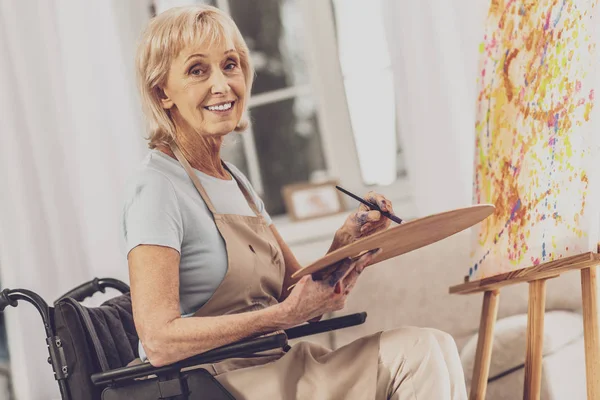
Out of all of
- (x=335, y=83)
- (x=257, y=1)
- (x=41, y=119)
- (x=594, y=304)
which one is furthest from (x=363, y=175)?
(x=594, y=304)

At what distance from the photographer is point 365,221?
5.69ft

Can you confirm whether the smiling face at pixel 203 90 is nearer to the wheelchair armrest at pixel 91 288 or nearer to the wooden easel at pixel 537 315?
the wheelchair armrest at pixel 91 288

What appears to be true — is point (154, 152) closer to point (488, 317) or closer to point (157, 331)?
point (157, 331)

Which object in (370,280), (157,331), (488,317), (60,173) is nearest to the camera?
(157,331)

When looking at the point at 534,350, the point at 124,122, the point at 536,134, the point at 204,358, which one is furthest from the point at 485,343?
the point at 124,122

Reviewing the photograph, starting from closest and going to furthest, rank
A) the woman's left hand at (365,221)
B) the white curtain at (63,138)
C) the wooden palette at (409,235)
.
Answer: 1. the wooden palette at (409,235)
2. the woman's left hand at (365,221)
3. the white curtain at (63,138)

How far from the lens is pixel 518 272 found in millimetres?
1756

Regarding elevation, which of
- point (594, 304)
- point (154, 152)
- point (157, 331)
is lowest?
point (594, 304)

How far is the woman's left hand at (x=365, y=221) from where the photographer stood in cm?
171

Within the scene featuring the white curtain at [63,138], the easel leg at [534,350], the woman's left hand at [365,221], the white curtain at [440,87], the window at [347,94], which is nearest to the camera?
the woman's left hand at [365,221]

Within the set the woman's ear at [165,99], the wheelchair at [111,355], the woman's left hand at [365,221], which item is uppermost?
the woman's ear at [165,99]

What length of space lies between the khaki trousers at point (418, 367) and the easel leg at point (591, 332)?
25 cm

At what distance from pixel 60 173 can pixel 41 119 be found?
0.72ft

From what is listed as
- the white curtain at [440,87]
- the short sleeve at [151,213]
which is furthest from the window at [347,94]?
the short sleeve at [151,213]
